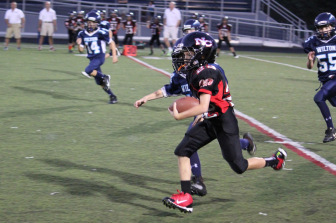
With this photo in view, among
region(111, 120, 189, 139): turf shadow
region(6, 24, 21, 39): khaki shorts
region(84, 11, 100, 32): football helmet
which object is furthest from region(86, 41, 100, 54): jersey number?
region(6, 24, 21, 39): khaki shorts

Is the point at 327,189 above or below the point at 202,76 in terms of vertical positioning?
below

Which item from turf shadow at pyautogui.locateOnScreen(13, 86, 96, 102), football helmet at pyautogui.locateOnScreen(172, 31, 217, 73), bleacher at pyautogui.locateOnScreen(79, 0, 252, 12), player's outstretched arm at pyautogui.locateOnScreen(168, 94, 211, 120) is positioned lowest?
turf shadow at pyautogui.locateOnScreen(13, 86, 96, 102)

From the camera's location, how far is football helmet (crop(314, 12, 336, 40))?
316 inches

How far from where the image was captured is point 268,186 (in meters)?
5.70

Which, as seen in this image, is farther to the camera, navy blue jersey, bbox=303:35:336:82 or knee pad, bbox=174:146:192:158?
navy blue jersey, bbox=303:35:336:82

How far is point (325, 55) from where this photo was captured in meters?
8.17

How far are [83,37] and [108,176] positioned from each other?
6.38 metres

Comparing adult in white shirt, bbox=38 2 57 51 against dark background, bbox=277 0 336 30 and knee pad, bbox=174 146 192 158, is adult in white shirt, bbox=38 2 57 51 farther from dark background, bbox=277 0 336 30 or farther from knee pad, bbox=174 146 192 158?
knee pad, bbox=174 146 192 158

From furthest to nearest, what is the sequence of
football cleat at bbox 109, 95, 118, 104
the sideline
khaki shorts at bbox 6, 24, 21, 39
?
khaki shorts at bbox 6, 24, 21, 39 < football cleat at bbox 109, 95, 118, 104 < the sideline

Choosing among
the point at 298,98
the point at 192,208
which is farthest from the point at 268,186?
the point at 298,98

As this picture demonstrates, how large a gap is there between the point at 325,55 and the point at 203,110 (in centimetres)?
417

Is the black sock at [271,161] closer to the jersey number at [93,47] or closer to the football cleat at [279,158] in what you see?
the football cleat at [279,158]

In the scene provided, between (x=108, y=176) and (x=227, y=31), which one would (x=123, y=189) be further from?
(x=227, y=31)

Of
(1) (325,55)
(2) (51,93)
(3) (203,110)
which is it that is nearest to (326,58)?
(1) (325,55)
